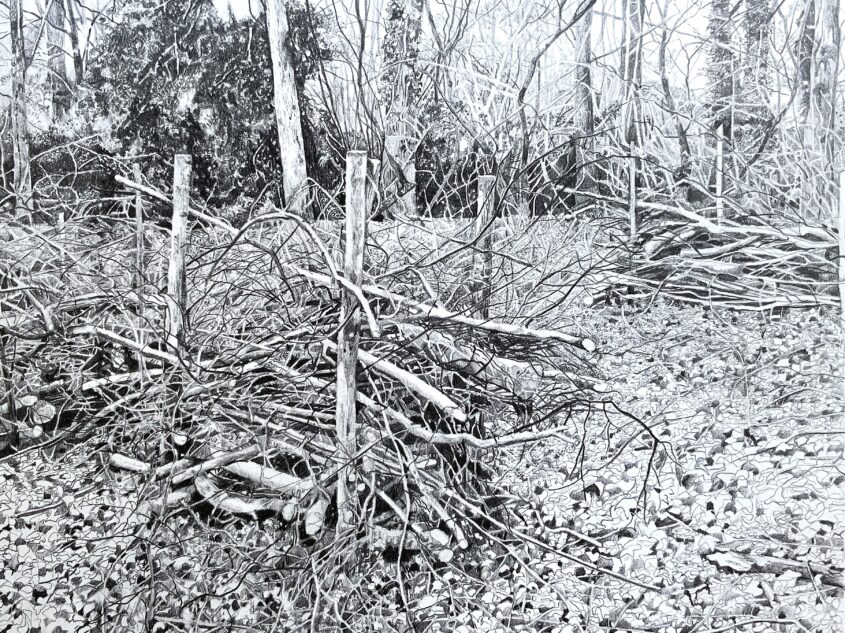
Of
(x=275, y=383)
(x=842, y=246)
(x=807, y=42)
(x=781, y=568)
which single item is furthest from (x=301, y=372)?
(x=807, y=42)

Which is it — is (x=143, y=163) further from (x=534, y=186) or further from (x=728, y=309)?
(x=728, y=309)

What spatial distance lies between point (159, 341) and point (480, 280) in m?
1.05

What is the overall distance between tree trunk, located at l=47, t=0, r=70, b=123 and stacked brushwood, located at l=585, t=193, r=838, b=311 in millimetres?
1804

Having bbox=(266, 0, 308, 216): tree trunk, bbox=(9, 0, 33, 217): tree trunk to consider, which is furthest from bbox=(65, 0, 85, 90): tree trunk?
bbox=(266, 0, 308, 216): tree trunk

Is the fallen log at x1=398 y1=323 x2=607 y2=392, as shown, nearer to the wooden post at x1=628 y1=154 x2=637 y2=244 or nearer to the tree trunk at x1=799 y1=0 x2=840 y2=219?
the wooden post at x1=628 y1=154 x2=637 y2=244

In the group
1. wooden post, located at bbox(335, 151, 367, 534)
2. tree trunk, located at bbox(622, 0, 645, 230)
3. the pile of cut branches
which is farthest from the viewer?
tree trunk, located at bbox(622, 0, 645, 230)

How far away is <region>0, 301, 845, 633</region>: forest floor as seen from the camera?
2199 mm

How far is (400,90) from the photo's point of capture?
7.66ft

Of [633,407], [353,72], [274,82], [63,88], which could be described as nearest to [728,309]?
[633,407]

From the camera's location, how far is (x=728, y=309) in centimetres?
246

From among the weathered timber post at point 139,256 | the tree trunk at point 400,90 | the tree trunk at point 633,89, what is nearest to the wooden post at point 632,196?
the tree trunk at point 633,89

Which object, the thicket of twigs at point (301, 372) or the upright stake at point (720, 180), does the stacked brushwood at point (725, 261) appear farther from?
the thicket of twigs at point (301, 372)

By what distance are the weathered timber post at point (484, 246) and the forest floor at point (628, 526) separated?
1.20ft

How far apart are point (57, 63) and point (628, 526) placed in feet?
7.71
